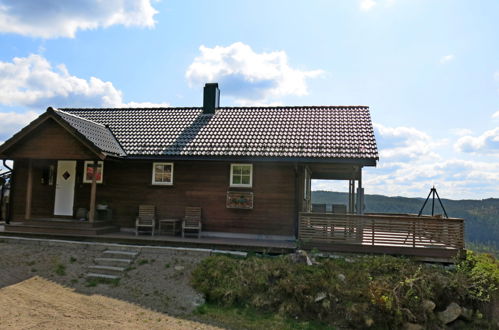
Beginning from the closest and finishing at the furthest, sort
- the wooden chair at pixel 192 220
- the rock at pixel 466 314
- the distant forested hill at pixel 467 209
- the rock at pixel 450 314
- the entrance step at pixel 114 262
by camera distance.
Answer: the rock at pixel 450 314 < the rock at pixel 466 314 < the entrance step at pixel 114 262 < the wooden chair at pixel 192 220 < the distant forested hill at pixel 467 209

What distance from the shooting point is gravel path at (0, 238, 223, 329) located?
284 inches

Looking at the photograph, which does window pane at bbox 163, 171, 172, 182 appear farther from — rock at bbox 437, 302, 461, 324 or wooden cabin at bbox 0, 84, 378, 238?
rock at bbox 437, 302, 461, 324

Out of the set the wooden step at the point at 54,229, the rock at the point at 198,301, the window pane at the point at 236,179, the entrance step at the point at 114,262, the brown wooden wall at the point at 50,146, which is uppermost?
the brown wooden wall at the point at 50,146

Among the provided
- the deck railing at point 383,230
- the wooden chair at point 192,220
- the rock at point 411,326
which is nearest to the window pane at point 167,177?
the wooden chair at point 192,220

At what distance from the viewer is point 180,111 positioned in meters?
15.2

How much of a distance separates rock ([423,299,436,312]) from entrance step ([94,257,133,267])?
263 inches

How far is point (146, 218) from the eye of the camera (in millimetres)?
11805

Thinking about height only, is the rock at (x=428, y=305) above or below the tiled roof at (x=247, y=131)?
below

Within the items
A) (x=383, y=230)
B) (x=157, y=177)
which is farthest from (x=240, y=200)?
(x=383, y=230)

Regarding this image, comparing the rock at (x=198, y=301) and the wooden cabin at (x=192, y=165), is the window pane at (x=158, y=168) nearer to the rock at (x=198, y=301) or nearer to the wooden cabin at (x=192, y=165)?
the wooden cabin at (x=192, y=165)

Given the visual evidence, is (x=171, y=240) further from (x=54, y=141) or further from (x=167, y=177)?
(x=54, y=141)

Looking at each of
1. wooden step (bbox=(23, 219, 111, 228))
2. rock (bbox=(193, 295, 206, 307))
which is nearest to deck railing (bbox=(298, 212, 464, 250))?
rock (bbox=(193, 295, 206, 307))

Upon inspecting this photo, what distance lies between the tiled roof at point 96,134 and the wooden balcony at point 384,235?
629cm

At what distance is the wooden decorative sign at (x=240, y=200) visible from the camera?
1144 cm
